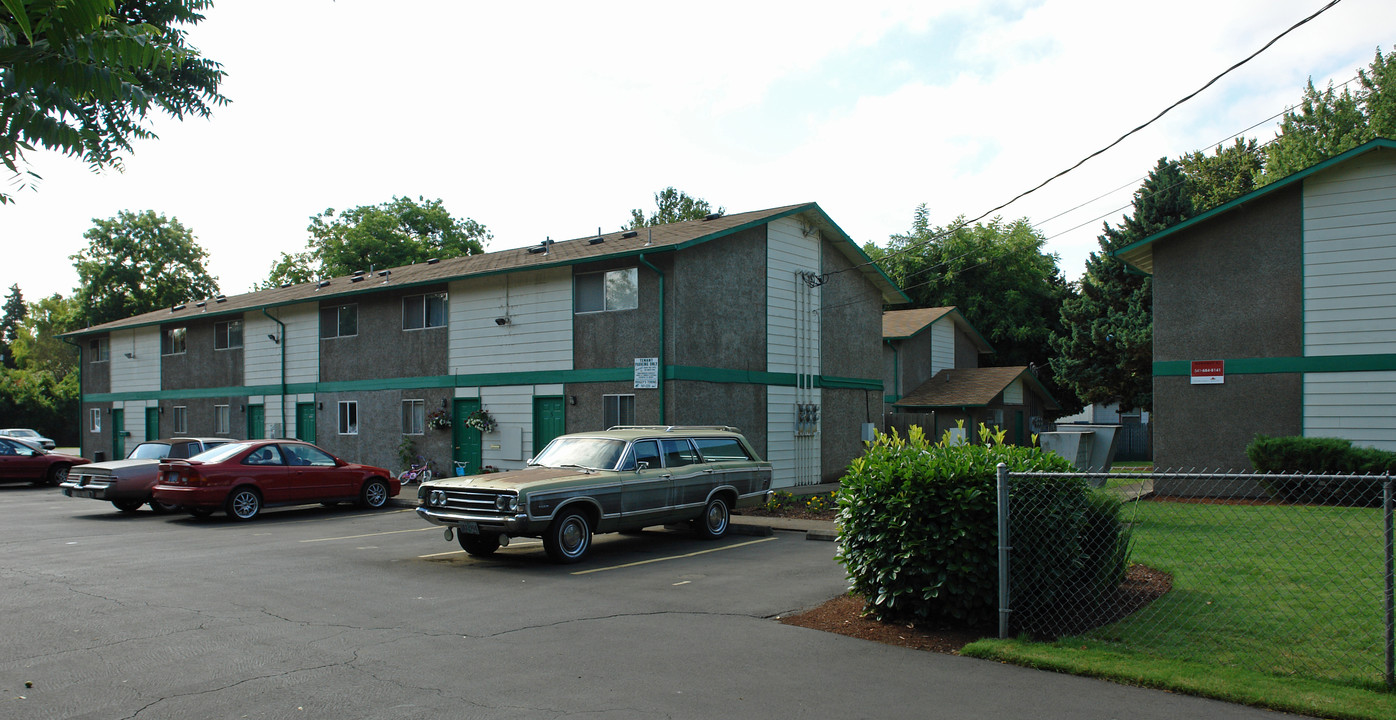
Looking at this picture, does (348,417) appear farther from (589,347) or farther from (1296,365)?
(1296,365)

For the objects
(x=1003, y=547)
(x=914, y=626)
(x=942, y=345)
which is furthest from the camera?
(x=942, y=345)

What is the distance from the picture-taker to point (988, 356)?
50.3 m

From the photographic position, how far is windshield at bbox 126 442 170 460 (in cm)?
1877

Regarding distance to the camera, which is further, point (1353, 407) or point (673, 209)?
point (673, 209)

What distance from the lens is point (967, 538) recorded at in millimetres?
7387

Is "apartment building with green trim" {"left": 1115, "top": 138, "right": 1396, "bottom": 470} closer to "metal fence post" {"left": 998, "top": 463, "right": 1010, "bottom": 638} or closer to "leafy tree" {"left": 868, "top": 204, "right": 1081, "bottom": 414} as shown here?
"metal fence post" {"left": 998, "top": 463, "right": 1010, "bottom": 638}

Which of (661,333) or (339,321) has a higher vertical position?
(339,321)

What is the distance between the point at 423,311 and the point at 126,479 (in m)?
8.21

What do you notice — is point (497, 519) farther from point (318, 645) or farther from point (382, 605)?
point (318, 645)

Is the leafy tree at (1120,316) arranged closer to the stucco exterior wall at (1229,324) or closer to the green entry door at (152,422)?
the stucco exterior wall at (1229,324)

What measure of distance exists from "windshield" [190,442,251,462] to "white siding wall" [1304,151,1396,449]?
20.3 m

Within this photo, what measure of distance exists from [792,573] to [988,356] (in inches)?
1673

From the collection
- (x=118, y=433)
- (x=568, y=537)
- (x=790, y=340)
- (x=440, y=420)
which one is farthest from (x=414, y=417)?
(x=118, y=433)

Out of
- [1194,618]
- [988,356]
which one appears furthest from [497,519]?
[988,356]
